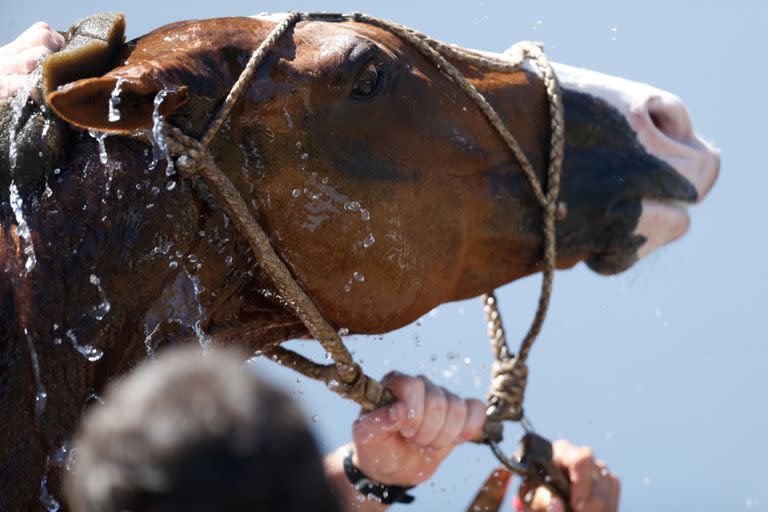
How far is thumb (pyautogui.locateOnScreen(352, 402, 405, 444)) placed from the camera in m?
2.64

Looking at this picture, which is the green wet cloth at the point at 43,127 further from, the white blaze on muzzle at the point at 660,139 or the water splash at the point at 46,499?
the white blaze on muzzle at the point at 660,139

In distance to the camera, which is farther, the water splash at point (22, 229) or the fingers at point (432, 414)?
the fingers at point (432, 414)

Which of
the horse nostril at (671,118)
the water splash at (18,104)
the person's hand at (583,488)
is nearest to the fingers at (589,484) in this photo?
the person's hand at (583,488)

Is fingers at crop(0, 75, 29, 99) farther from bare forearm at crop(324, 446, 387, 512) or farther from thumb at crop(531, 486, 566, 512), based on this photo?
thumb at crop(531, 486, 566, 512)

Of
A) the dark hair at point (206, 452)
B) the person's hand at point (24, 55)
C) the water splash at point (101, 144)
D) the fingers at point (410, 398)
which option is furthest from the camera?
the fingers at point (410, 398)

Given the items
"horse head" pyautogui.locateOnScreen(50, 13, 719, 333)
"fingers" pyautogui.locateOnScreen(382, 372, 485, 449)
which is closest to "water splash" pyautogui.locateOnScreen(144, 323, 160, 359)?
"horse head" pyautogui.locateOnScreen(50, 13, 719, 333)

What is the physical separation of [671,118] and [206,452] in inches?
73.0

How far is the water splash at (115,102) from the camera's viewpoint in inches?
79.5

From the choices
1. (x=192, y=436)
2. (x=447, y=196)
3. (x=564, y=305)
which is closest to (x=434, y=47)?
(x=447, y=196)

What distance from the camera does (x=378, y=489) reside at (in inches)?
116

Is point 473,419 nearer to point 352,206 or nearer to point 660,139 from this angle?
point 352,206

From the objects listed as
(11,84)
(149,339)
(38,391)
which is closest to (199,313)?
(149,339)

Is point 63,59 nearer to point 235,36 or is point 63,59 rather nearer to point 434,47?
point 235,36

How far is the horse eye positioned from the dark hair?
1320mm
